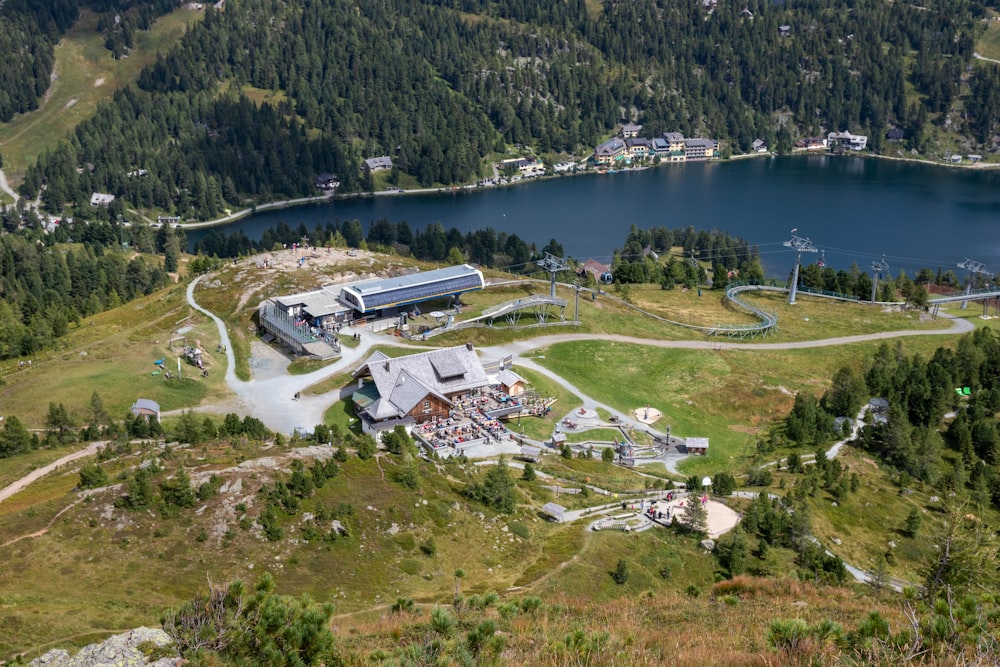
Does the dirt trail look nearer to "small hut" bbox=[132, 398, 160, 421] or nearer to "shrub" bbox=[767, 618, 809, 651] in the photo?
"small hut" bbox=[132, 398, 160, 421]

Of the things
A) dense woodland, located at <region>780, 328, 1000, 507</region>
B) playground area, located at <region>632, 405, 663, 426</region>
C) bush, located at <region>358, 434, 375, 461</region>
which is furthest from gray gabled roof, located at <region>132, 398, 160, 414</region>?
dense woodland, located at <region>780, 328, 1000, 507</region>

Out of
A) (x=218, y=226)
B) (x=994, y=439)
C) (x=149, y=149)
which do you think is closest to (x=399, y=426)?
(x=994, y=439)

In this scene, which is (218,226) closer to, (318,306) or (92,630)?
(318,306)

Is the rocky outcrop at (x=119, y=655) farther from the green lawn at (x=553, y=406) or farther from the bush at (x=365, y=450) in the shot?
the green lawn at (x=553, y=406)

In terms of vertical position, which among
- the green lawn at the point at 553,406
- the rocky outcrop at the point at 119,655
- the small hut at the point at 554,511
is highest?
the rocky outcrop at the point at 119,655

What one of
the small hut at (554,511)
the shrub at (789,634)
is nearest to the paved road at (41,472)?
the small hut at (554,511)

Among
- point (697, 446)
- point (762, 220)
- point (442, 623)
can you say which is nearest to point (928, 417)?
point (697, 446)
